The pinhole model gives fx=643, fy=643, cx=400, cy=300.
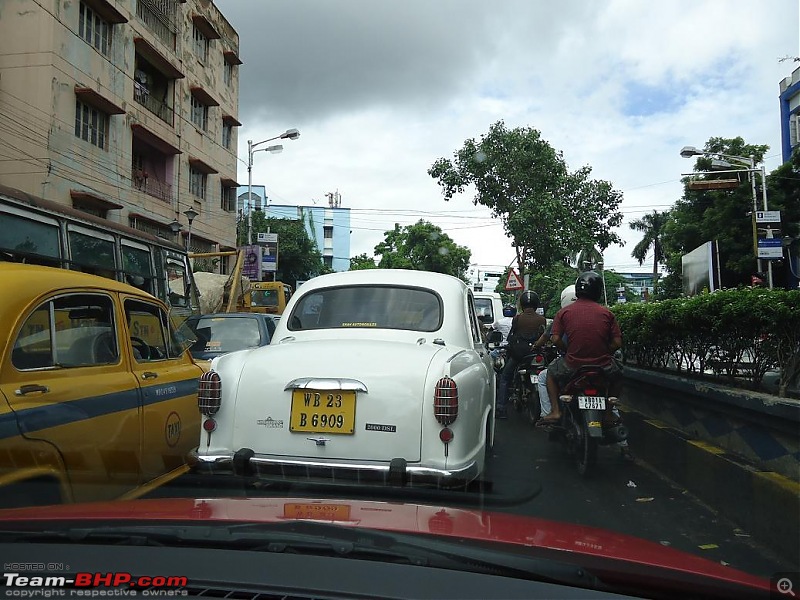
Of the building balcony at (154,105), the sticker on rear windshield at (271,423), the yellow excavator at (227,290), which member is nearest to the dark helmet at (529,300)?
the sticker on rear windshield at (271,423)

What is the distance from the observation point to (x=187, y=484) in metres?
4.19

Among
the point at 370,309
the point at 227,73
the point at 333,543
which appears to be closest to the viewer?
the point at 333,543

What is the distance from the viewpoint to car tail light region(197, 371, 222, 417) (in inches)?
152

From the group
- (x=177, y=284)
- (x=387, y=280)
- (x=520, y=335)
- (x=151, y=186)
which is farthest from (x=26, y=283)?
(x=151, y=186)

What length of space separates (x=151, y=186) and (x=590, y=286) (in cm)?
2137

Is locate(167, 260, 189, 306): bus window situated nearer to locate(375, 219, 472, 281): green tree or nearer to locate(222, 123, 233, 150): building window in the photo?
locate(222, 123, 233, 150): building window

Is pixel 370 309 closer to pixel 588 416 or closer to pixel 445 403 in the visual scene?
pixel 445 403

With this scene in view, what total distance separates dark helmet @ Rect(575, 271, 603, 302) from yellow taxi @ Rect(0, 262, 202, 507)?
3724 millimetres

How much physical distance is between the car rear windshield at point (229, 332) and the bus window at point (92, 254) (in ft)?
4.57

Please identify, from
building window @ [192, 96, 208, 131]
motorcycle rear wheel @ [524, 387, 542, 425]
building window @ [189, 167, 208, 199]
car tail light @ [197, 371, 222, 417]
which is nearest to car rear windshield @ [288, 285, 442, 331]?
car tail light @ [197, 371, 222, 417]

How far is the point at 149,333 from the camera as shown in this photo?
455 cm

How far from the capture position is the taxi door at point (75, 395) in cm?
287

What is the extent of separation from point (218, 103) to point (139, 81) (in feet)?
19.2

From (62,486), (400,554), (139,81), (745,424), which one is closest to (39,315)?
Result: (62,486)
